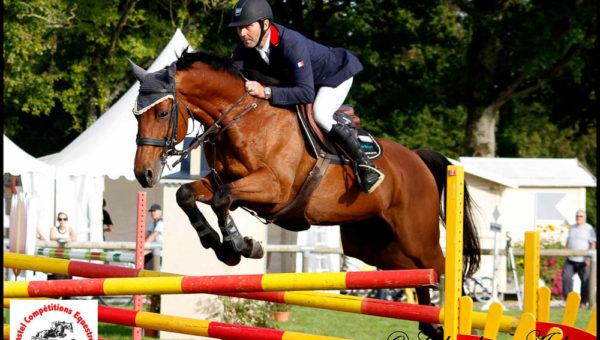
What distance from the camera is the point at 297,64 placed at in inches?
163

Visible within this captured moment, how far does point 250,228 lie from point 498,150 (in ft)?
64.3

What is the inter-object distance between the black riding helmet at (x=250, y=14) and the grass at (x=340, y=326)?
13.2 ft

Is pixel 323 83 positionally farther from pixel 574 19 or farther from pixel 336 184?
pixel 574 19

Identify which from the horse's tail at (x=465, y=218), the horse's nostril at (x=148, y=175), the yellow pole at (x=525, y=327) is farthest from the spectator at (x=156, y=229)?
the yellow pole at (x=525, y=327)

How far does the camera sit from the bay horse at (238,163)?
13.0 ft

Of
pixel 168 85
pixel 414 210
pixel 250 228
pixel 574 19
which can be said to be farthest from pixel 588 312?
pixel 574 19

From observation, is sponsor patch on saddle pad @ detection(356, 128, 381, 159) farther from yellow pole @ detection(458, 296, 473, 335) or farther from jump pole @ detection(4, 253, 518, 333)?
yellow pole @ detection(458, 296, 473, 335)

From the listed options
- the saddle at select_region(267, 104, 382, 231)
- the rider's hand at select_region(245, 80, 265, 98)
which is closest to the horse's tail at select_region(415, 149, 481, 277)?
the saddle at select_region(267, 104, 382, 231)

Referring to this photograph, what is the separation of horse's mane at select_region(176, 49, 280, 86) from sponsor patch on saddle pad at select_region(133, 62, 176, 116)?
0.18 metres

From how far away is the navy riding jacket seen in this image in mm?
4137

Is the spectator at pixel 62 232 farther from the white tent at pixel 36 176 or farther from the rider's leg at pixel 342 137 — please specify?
the rider's leg at pixel 342 137

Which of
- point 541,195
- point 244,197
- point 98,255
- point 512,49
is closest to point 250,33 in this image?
point 244,197

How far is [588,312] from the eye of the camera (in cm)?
1003

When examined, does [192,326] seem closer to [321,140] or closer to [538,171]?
[321,140]
